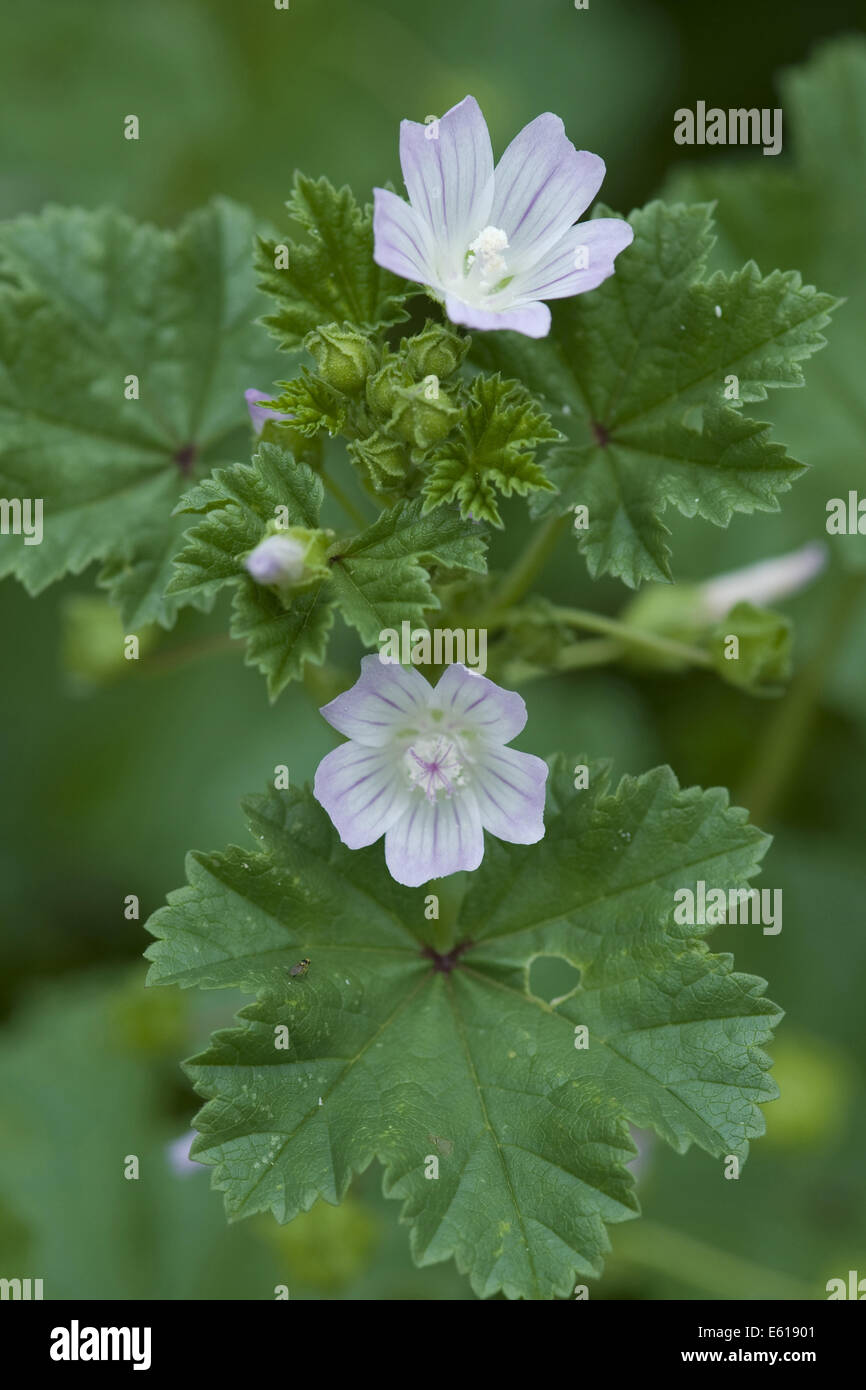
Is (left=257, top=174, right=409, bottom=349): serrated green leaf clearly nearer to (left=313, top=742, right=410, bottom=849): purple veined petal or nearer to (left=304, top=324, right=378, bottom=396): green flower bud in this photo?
(left=304, top=324, right=378, bottom=396): green flower bud

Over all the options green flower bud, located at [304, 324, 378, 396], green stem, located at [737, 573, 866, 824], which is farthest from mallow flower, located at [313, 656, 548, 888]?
green stem, located at [737, 573, 866, 824]

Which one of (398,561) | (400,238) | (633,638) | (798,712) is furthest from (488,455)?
(798,712)

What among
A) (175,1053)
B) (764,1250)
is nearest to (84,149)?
(175,1053)

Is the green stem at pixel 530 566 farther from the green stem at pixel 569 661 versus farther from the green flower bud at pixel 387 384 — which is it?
the green flower bud at pixel 387 384

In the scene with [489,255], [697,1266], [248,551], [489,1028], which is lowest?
[697,1266]

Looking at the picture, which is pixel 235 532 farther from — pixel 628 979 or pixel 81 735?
pixel 81 735

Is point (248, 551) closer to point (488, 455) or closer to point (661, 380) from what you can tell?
point (488, 455)

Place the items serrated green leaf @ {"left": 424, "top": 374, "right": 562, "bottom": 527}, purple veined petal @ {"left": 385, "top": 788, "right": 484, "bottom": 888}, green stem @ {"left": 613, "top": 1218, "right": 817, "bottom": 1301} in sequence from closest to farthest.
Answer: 1. serrated green leaf @ {"left": 424, "top": 374, "right": 562, "bottom": 527}
2. purple veined petal @ {"left": 385, "top": 788, "right": 484, "bottom": 888}
3. green stem @ {"left": 613, "top": 1218, "right": 817, "bottom": 1301}
